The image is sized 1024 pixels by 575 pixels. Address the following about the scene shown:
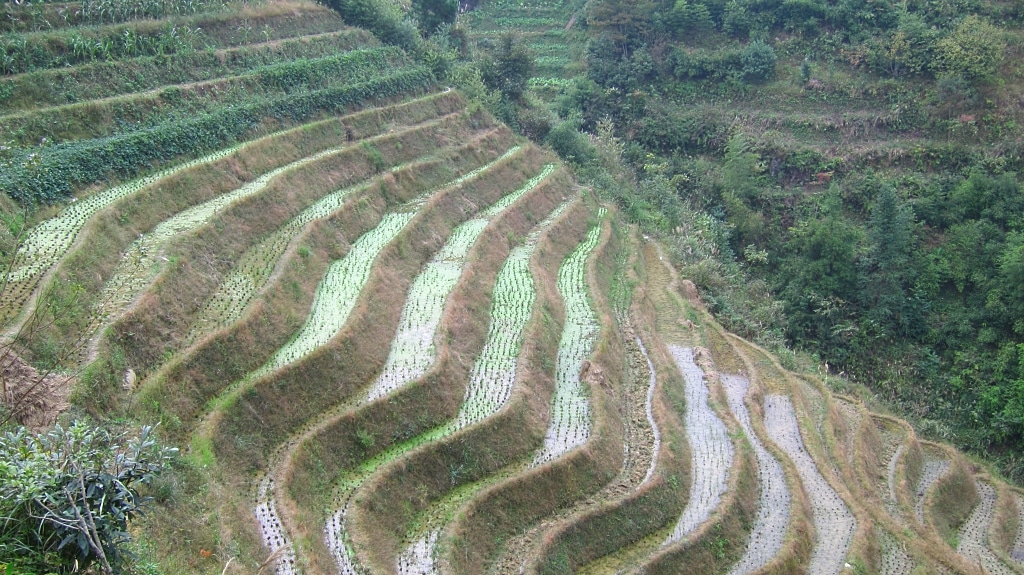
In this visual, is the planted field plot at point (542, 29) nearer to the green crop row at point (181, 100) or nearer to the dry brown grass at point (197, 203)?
the green crop row at point (181, 100)

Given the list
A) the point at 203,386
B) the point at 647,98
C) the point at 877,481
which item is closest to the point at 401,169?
the point at 203,386

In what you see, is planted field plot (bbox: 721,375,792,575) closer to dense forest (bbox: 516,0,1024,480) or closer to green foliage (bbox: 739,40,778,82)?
dense forest (bbox: 516,0,1024,480)

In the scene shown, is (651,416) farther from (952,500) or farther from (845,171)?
(845,171)

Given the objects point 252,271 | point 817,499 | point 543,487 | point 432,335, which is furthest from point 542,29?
point 543,487

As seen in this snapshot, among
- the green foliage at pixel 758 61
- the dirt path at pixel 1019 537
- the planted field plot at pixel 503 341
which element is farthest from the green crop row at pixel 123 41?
the dirt path at pixel 1019 537

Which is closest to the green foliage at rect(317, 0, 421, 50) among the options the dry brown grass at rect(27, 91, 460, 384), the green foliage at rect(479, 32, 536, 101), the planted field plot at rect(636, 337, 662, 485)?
the green foliage at rect(479, 32, 536, 101)

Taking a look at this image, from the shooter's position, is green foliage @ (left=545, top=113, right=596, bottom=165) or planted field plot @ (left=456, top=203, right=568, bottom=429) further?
green foliage @ (left=545, top=113, right=596, bottom=165)

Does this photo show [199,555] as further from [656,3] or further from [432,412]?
[656,3]
